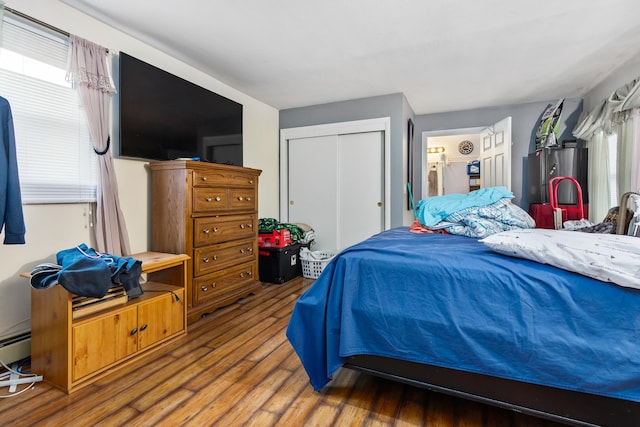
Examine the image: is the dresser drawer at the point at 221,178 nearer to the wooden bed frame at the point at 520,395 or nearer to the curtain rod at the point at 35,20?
the curtain rod at the point at 35,20

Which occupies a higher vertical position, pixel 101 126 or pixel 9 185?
pixel 101 126

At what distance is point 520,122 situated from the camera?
4387 millimetres

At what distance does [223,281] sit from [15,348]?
1.37 meters

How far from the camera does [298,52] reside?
9.22ft

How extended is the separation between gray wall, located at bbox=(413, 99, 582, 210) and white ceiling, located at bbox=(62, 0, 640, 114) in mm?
386

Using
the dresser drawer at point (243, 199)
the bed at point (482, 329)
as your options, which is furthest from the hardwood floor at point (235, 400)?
the dresser drawer at point (243, 199)

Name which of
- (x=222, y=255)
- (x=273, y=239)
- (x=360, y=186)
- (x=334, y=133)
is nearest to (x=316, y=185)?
(x=360, y=186)

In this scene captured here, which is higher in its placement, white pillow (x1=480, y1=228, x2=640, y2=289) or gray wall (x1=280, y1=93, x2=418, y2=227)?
gray wall (x1=280, y1=93, x2=418, y2=227)

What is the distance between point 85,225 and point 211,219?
88 cm

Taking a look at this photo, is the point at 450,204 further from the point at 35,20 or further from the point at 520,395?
the point at 35,20

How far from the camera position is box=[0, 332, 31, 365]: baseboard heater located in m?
A: 1.81

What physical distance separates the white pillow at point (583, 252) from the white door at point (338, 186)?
8.81 ft

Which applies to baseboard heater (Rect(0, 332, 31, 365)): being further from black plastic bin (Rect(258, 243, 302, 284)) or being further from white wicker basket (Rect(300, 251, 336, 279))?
white wicker basket (Rect(300, 251, 336, 279))

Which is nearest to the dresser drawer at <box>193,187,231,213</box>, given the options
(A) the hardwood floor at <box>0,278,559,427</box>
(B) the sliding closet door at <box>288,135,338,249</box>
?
(A) the hardwood floor at <box>0,278,559,427</box>
